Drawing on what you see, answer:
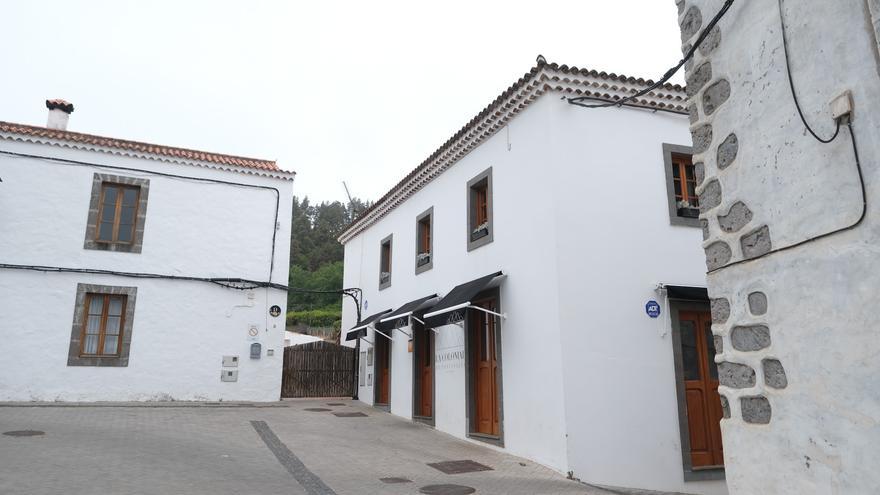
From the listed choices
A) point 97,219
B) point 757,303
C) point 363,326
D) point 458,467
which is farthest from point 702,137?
point 97,219

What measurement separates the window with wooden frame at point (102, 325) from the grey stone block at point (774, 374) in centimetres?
1269

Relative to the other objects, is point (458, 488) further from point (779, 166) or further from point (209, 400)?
point (209, 400)

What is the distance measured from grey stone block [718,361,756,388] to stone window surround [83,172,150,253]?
41.5 feet

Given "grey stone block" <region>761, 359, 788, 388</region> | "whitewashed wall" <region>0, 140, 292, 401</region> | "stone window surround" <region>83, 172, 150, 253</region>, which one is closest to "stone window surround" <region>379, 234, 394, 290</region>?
"whitewashed wall" <region>0, 140, 292, 401</region>

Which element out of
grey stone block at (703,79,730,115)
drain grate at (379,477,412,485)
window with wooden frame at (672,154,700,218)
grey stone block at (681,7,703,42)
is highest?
window with wooden frame at (672,154,700,218)

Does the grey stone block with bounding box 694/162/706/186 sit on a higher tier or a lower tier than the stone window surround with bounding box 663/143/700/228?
lower

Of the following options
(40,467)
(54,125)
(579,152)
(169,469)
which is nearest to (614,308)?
(579,152)

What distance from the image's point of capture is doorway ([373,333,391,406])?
1401 cm

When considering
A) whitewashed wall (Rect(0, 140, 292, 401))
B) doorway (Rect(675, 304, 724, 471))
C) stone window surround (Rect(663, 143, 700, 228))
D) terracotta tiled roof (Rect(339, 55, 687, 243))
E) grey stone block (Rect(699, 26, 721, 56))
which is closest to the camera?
grey stone block (Rect(699, 26, 721, 56))

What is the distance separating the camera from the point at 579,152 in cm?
820

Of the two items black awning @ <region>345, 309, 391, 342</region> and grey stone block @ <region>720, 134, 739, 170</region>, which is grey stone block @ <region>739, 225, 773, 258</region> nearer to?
grey stone block @ <region>720, 134, 739, 170</region>

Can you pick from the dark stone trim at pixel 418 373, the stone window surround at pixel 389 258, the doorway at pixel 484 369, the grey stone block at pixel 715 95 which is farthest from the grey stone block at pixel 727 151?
the stone window surround at pixel 389 258

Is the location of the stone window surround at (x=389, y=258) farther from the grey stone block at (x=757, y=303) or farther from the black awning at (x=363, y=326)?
the grey stone block at (x=757, y=303)

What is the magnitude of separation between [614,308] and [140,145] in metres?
11.3
